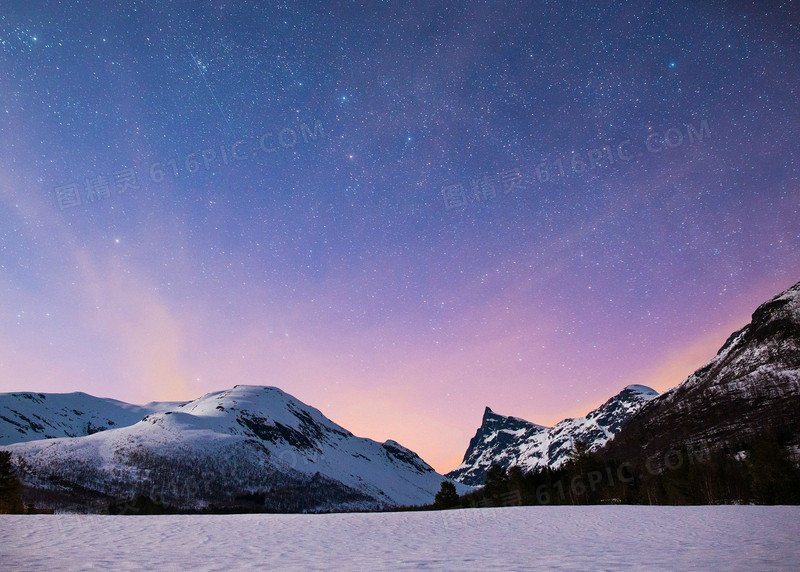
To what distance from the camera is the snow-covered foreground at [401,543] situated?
11328 millimetres

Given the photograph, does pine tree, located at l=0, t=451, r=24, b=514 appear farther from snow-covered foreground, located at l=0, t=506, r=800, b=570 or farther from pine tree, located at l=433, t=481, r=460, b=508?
pine tree, located at l=433, t=481, r=460, b=508

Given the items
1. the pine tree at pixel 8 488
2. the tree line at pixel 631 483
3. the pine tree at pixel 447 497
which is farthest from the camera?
the pine tree at pixel 447 497

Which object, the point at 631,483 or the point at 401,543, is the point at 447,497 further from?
the point at 401,543

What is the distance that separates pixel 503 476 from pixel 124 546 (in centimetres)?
6652

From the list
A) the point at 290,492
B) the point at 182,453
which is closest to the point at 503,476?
the point at 290,492

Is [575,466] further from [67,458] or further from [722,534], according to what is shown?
[67,458]

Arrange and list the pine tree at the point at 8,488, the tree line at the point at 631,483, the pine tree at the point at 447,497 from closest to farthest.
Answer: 1. the pine tree at the point at 8,488
2. the tree line at the point at 631,483
3. the pine tree at the point at 447,497

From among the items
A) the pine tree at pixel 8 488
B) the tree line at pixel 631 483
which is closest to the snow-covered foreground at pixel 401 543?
the pine tree at pixel 8 488

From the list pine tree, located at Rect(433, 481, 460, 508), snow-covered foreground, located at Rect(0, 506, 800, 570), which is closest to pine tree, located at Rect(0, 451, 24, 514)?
snow-covered foreground, located at Rect(0, 506, 800, 570)

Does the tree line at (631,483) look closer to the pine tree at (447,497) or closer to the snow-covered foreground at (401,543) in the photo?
the pine tree at (447,497)

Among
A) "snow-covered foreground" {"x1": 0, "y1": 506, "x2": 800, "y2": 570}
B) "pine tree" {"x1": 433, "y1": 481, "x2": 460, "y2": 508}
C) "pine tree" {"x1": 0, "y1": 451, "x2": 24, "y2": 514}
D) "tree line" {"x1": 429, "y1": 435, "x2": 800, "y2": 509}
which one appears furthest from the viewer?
"pine tree" {"x1": 433, "y1": 481, "x2": 460, "y2": 508}

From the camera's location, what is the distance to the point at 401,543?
16.1 metres

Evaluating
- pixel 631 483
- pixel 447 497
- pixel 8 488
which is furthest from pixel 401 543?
pixel 631 483

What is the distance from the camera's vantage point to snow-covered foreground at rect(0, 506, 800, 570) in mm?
11328
